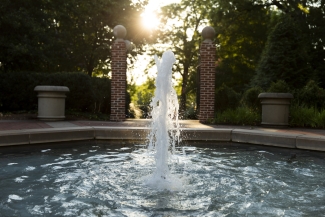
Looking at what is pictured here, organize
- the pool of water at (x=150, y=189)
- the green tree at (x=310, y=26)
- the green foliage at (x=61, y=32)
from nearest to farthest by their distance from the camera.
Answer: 1. the pool of water at (x=150, y=189)
2. the green foliage at (x=61, y=32)
3. the green tree at (x=310, y=26)

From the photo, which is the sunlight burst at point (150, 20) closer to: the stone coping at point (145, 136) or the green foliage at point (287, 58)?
the green foliage at point (287, 58)

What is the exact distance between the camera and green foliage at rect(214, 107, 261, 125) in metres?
11.6

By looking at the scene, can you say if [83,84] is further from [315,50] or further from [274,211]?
[315,50]

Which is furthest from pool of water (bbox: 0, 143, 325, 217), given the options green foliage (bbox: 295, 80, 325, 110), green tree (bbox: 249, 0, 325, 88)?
green tree (bbox: 249, 0, 325, 88)

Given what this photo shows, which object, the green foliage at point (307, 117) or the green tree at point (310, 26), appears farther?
the green tree at point (310, 26)

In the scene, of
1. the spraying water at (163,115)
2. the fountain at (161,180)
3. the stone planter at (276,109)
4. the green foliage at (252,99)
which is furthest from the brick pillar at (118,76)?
the spraying water at (163,115)

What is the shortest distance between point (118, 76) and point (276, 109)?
5.35m

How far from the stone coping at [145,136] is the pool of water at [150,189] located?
0.43 m

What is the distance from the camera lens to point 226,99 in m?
13.1

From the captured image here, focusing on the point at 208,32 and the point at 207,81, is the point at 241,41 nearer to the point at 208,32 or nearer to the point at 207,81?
the point at 208,32

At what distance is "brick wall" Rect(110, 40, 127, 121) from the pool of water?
4.46 meters

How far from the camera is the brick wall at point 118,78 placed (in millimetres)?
12570

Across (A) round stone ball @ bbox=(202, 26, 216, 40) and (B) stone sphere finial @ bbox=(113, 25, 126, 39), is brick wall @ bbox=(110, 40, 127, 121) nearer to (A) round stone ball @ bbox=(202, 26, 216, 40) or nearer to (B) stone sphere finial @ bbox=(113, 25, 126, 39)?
(B) stone sphere finial @ bbox=(113, 25, 126, 39)

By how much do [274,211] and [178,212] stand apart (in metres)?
1.13
